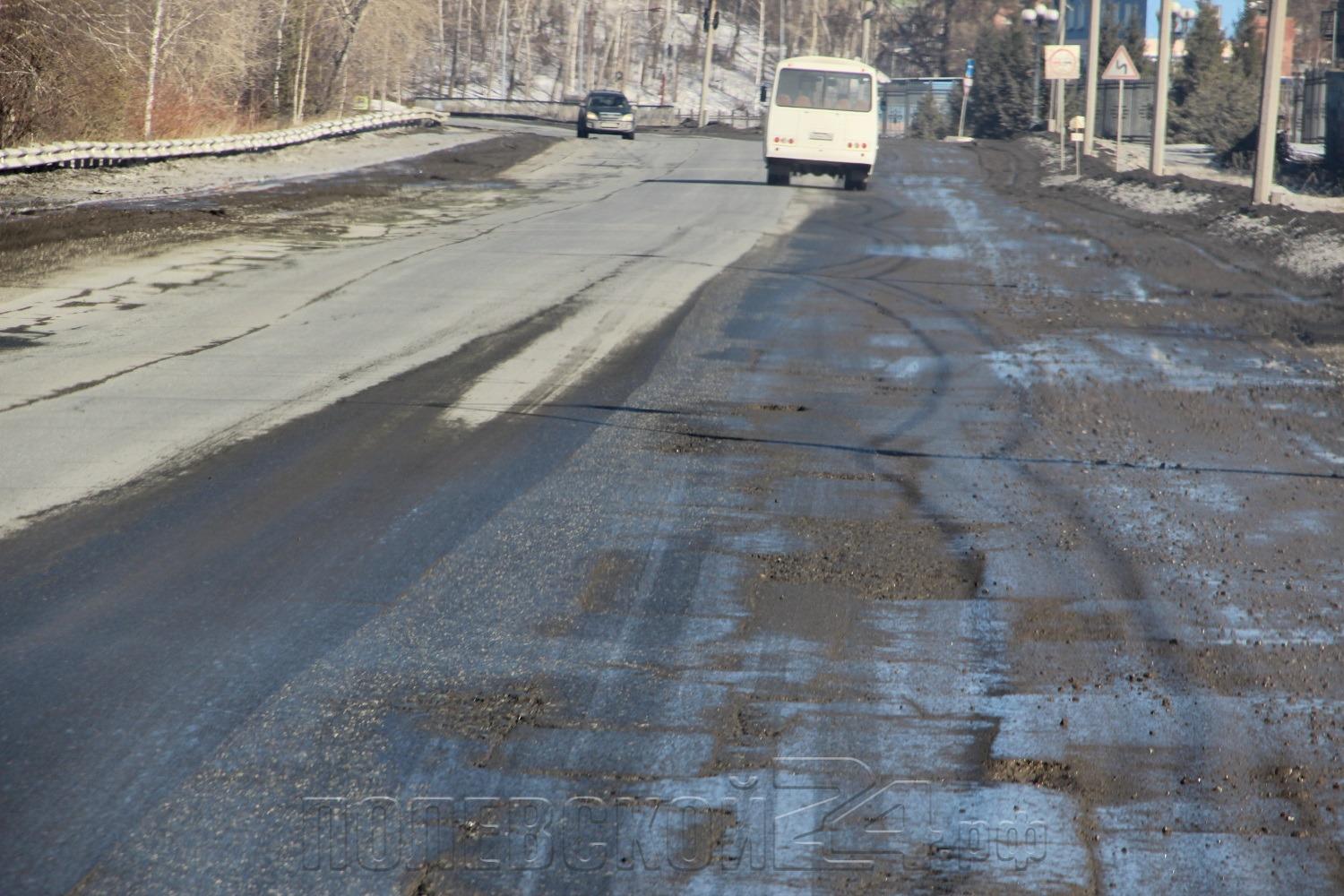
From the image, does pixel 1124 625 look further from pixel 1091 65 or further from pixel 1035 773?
pixel 1091 65

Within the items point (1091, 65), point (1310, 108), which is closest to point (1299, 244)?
point (1091, 65)

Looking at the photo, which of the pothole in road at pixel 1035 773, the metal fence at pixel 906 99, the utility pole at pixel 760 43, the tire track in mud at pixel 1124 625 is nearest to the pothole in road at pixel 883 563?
the tire track in mud at pixel 1124 625

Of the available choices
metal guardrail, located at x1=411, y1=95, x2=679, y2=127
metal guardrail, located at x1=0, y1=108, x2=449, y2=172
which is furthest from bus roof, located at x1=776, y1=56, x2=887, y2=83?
metal guardrail, located at x1=411, y1=95, x2=679, y2=127

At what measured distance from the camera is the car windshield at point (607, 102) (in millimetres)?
53250

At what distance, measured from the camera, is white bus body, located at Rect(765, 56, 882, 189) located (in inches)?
1262

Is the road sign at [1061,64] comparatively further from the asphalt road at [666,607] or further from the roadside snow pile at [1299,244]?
the asphalt road at [666,607]

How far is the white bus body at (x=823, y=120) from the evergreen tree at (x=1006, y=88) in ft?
119

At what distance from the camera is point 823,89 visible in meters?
32.8

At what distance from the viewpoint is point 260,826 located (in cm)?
419

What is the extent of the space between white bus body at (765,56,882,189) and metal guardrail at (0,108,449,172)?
13127 mm

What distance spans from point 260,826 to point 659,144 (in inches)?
1882

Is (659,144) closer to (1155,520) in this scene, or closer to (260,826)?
(1155,520)

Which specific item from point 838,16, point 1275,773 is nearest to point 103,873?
point 1275,773

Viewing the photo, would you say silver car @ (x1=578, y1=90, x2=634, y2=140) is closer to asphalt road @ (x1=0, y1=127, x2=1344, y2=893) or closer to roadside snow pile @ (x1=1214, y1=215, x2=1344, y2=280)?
roadside snow pile @ (x1=1214, y1=215, x2=1344, y2=280)
